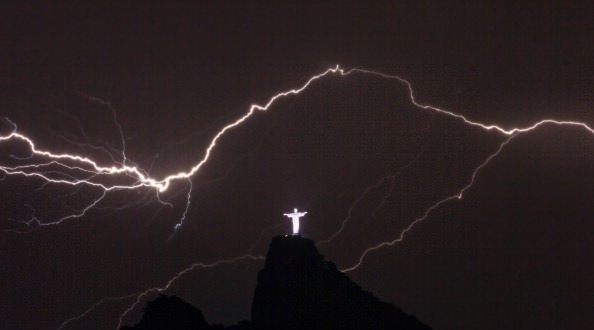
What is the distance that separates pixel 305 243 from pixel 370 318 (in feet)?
7.69

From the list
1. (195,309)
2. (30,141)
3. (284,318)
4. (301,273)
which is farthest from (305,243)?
(30,141)

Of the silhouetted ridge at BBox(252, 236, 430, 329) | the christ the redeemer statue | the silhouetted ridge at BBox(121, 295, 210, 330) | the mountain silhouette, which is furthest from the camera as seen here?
the christ the redeemer statue

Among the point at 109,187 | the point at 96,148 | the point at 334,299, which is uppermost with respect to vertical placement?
the point at 96,148

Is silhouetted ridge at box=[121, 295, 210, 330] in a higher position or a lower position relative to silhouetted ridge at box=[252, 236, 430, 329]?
lower

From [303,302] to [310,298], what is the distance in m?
0.19

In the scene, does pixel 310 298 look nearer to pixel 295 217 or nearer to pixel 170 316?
pixel 295 217

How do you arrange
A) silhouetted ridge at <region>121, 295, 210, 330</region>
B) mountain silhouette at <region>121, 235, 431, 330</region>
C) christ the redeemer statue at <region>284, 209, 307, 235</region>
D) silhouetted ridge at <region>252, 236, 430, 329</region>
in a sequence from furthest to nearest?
christ the redeemer statue at <region>284, 209, 307, 235</region> < silhouetted ridge at <region>252, 236, 430, 329</region> < mountain silhouette at <region>121, 235, 431, 330</region> < silhouetted ridge at <region>121, 295, 210, 330</region>

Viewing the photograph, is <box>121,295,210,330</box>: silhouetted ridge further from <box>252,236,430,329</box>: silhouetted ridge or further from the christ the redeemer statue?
the christ the redeemer statue

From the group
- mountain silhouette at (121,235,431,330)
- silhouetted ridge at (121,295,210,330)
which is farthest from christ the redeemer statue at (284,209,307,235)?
silhouetted ridge at (121,295,210,330)

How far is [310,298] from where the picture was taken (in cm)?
1502

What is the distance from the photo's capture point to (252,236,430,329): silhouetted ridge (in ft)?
48.8

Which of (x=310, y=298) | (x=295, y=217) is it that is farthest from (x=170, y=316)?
(x=295, y=217)

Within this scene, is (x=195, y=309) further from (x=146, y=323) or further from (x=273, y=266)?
(x=273, y=266)

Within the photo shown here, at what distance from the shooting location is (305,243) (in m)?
15.4
